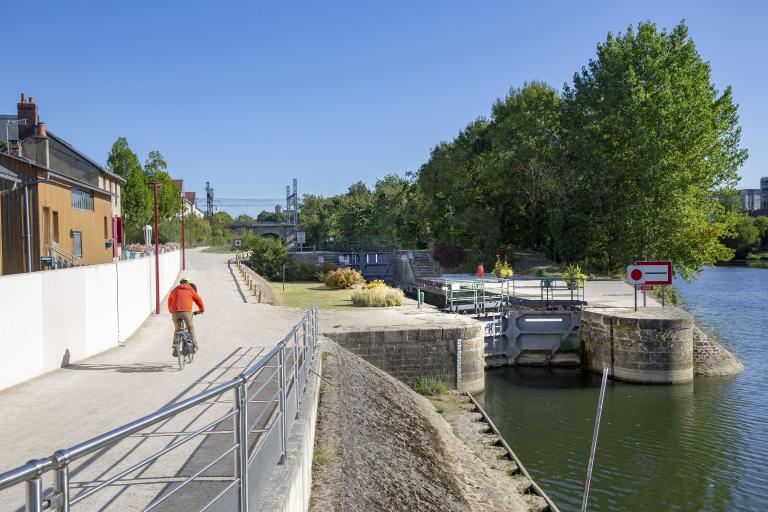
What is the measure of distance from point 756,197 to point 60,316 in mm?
193657

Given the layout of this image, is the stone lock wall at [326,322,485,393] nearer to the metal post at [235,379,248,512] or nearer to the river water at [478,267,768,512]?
the river water at [478,267,768,512]

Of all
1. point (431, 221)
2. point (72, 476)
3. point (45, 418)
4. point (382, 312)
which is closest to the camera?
point (72, 476)

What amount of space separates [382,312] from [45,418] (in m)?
15.1

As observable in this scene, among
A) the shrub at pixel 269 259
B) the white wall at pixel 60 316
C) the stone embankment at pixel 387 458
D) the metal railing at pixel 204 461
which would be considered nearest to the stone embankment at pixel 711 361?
the stone embankment at pixel 387 458

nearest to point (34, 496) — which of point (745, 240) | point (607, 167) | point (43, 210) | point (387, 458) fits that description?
point (387, 458)

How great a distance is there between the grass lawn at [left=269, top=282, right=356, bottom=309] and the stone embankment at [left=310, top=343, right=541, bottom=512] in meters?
10.2

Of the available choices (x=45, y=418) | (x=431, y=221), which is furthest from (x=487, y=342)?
(x=431, y=221)

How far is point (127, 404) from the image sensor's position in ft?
26.9

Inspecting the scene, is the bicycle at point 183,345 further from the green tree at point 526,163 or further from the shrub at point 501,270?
the green tree at point 526,163

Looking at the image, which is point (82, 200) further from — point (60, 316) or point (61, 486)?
point (61, 486)

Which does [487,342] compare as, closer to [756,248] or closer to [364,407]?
[364,407]

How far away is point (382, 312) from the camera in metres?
22.1

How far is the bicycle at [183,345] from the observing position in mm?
10977

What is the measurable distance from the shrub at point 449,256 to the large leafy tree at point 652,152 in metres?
8.45
